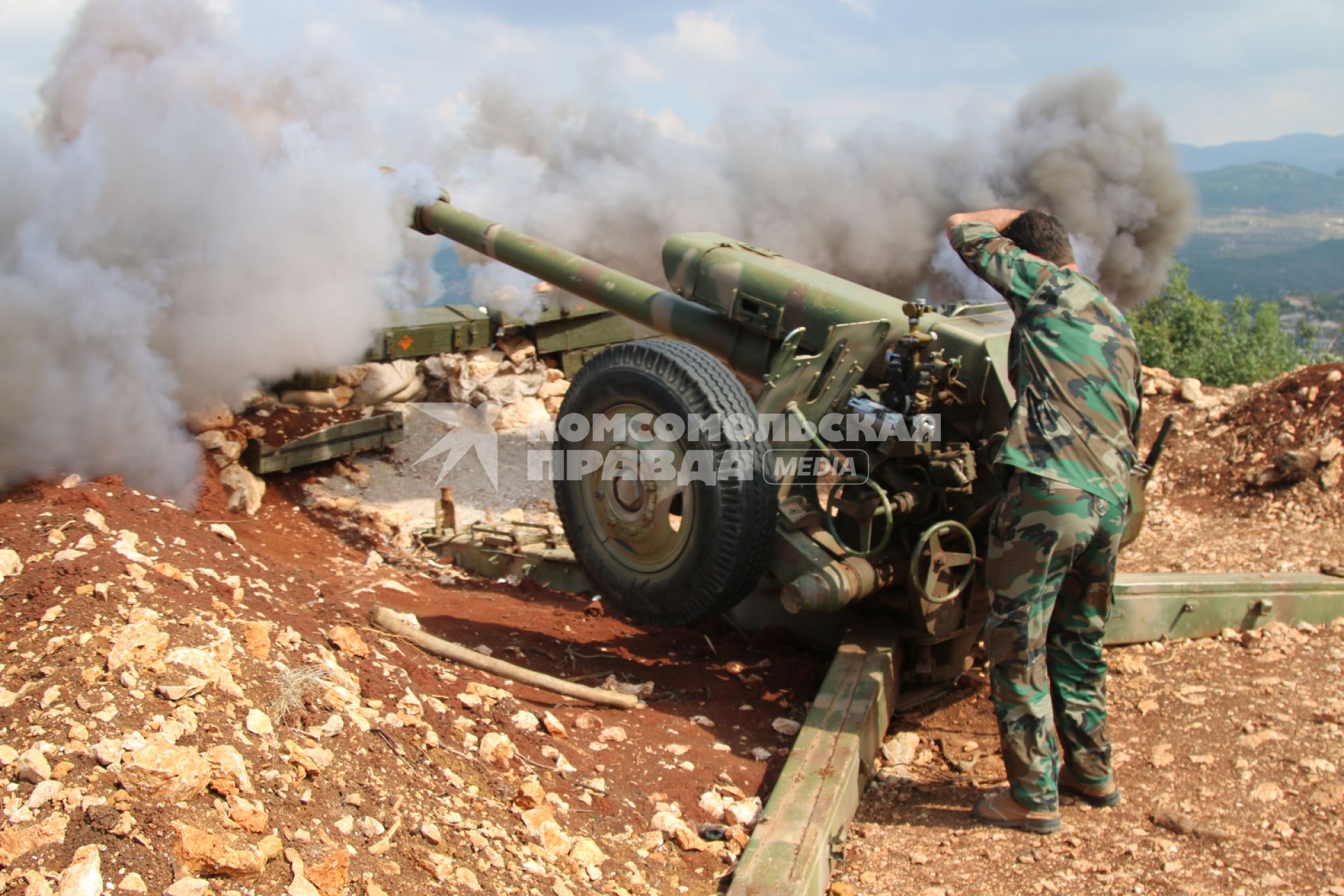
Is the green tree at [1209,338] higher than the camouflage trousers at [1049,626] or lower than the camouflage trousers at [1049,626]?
lower

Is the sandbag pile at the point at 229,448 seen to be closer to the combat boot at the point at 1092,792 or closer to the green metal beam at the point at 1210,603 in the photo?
the green metal beam at the point at 1210,603

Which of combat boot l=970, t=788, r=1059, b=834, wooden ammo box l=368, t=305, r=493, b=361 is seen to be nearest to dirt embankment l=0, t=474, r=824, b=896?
combat boot l=970, t=788, r=1059, b=834

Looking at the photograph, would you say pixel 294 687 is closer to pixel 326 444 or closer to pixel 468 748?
pixel 468 748

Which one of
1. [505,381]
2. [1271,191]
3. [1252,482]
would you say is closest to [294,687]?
[1252,482]

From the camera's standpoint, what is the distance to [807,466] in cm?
425

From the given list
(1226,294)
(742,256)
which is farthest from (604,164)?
(1226,294)

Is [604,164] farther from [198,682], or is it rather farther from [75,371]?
[198,682]

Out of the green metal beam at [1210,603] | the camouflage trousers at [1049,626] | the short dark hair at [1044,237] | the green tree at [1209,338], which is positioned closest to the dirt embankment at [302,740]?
the camouflage trousers at [1049,626]

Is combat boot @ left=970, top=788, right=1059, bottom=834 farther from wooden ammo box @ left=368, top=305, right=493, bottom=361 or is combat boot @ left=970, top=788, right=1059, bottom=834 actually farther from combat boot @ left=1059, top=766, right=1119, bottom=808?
wooden ammo box @ left=368, top=305, right=493, bottom=361

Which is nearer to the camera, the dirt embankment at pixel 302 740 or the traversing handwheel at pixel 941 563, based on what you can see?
the dirt embankment at pixel 302 740

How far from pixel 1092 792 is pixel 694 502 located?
1.64 metres

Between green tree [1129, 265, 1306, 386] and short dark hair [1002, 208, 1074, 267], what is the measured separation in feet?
47.9

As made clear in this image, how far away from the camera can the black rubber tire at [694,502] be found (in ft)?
13.6

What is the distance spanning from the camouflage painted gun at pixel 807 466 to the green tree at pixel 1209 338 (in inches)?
557
